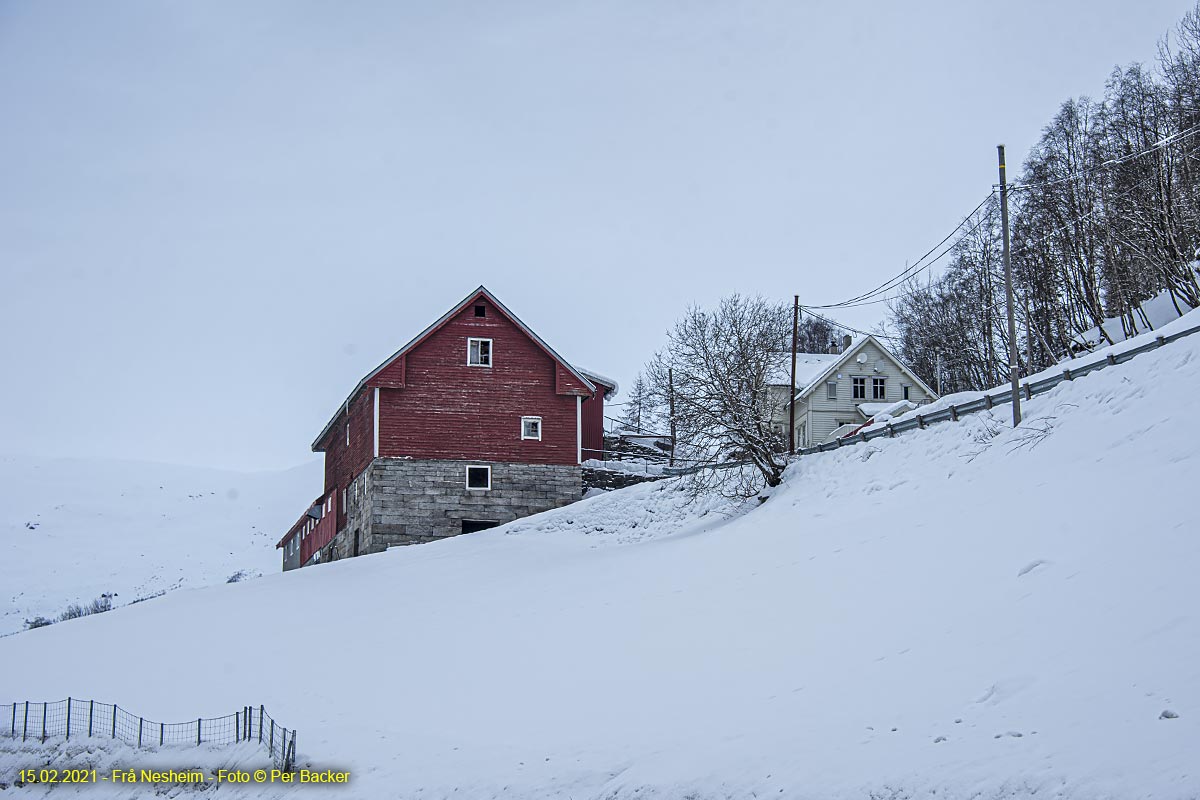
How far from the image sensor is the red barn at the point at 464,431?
38625 millimetres

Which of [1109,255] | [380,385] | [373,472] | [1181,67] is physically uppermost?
[1181,67]

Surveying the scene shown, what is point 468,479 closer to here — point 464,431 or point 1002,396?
point 464,431

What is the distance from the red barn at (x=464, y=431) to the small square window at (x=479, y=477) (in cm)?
4

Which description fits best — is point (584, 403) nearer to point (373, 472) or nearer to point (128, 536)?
point (373, 472)

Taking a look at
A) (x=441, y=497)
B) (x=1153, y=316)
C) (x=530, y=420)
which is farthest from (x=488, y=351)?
(x=1153, y=316)

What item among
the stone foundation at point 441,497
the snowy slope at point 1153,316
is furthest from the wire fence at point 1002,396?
the snowy slope at point 1153,316

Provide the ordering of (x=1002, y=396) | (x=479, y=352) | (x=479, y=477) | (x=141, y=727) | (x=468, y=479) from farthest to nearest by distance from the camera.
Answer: (x=479, y=352) → (x=479, y=477) → (x=468, y=479) → (x=1002, y=396) → (x=141, y=727)

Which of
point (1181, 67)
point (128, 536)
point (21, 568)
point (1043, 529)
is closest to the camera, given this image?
Result: point (1043, 529)

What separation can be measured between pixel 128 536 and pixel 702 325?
201 ft

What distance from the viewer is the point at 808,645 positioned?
1731 cm

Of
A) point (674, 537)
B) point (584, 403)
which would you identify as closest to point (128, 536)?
point (584, 403)

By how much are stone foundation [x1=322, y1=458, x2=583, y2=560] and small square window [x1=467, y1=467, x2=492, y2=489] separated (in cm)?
18

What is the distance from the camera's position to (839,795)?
11.8 meters

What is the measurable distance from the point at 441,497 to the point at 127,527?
61.6 m
